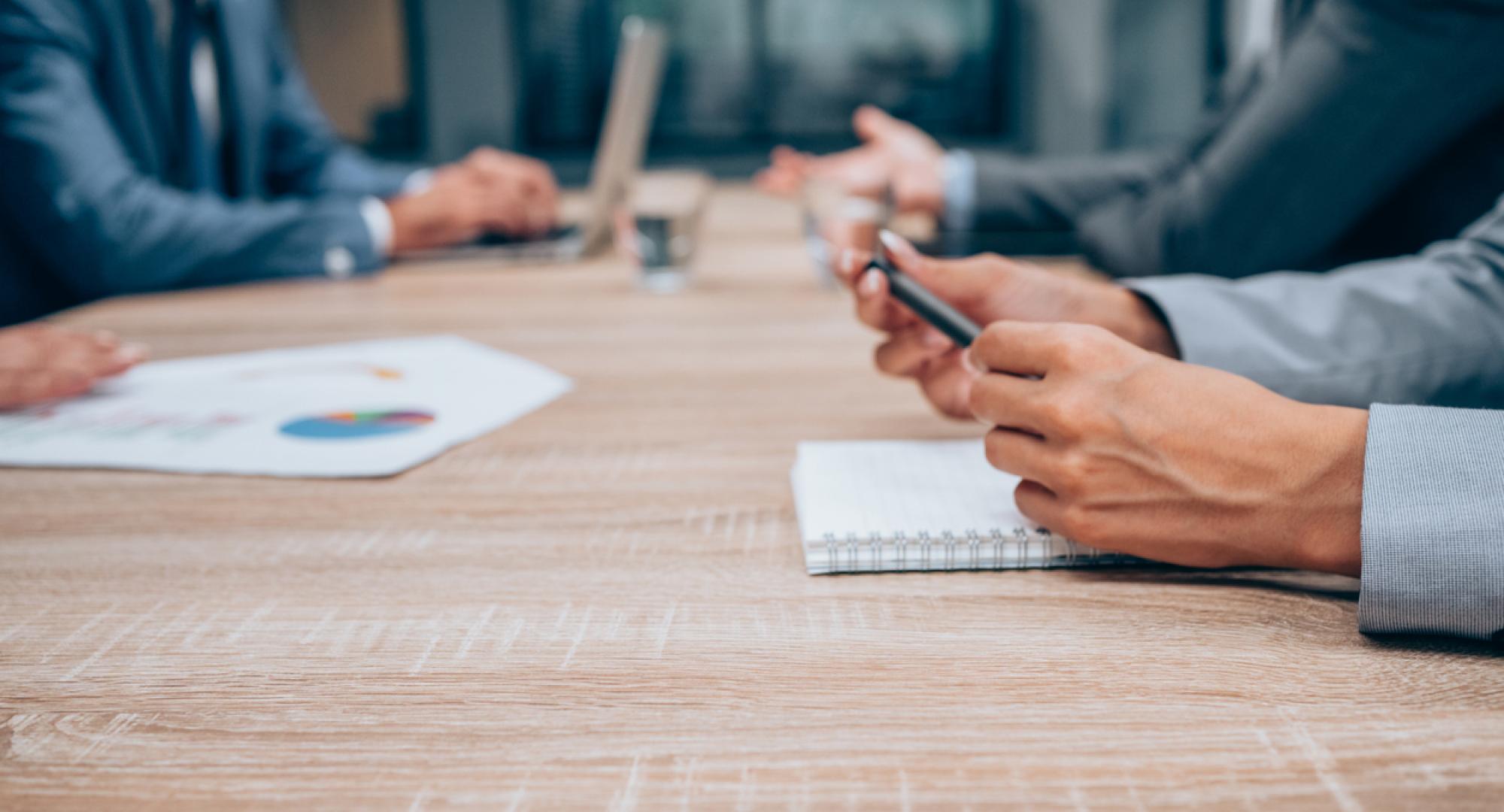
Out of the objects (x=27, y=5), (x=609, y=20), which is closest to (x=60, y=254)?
(x=27, y=5)

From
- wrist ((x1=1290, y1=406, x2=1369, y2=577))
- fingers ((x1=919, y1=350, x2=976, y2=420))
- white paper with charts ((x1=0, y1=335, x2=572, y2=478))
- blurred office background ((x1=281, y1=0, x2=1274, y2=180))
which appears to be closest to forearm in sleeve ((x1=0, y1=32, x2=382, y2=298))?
white paper with charts ((x1=0, y1=335, x2=572, y2=478))

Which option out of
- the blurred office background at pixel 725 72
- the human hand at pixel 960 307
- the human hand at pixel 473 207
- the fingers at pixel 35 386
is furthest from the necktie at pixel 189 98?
the blurred office background at pixel 725 72

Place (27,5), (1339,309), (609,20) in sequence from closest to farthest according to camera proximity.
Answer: (1339,309), (27,5), (609,20)

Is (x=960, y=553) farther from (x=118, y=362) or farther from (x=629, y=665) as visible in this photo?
(x=118, y=362)

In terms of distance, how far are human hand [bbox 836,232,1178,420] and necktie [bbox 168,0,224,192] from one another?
131 centimetres

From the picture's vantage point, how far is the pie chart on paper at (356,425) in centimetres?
65

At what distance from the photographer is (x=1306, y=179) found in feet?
3.19

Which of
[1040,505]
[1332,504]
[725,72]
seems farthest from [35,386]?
[725,72]

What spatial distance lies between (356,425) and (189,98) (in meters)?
1.16

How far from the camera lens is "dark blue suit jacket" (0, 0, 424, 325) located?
1209 millimetres

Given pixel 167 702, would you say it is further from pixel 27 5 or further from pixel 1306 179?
pixel 27 5

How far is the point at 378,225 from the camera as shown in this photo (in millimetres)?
1385

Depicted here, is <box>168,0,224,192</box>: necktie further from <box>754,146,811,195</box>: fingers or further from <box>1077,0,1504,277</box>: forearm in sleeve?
<box>1077,0,1504,277</box>: forearm in sleeve

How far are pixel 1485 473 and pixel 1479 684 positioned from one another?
11 centimetres
